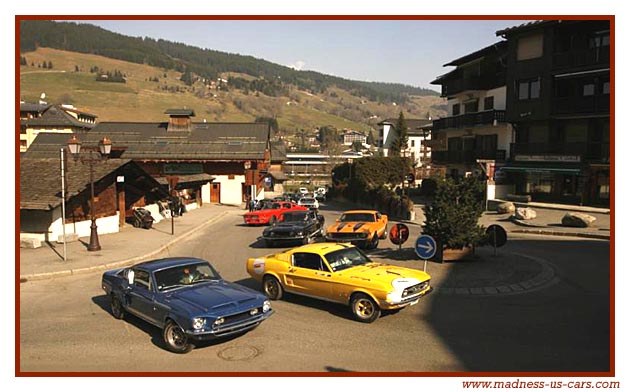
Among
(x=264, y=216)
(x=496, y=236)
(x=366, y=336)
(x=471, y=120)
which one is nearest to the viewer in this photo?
(x=366, y=336)

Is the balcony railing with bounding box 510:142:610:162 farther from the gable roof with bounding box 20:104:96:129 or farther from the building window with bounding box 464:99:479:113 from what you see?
the gable roof with bounding box 20:104:96:129

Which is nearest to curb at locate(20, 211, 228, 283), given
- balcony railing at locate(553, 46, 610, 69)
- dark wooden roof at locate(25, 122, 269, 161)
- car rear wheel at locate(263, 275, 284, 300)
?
car rear wheel at locate(263, 275, 284, 300)

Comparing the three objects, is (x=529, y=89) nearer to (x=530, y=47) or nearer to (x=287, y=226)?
(x=530, y=47)

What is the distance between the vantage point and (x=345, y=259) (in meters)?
Result: 12.4

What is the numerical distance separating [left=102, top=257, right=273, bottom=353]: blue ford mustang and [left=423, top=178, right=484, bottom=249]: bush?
27.0ft

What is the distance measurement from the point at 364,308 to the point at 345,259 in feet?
5.11

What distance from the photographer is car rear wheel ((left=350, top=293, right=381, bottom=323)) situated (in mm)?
11000

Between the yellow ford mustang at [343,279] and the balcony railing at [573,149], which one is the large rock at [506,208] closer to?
the balcony railing at [573,149]

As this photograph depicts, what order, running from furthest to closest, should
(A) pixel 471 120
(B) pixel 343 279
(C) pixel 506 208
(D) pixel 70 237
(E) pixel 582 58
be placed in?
(A) pixel 471 120 < (E) pixel 582 58 < (C) pixel 506 208 < (D) pixel 70 237 < (B) pixel 343 279

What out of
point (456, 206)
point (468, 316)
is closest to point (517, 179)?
point (456, 206)

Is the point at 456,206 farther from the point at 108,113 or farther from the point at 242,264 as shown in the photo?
the point at 108,113

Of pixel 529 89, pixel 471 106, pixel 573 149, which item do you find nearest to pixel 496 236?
pixel 573 149

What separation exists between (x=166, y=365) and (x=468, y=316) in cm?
654

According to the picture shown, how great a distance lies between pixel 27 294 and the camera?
1445cm
